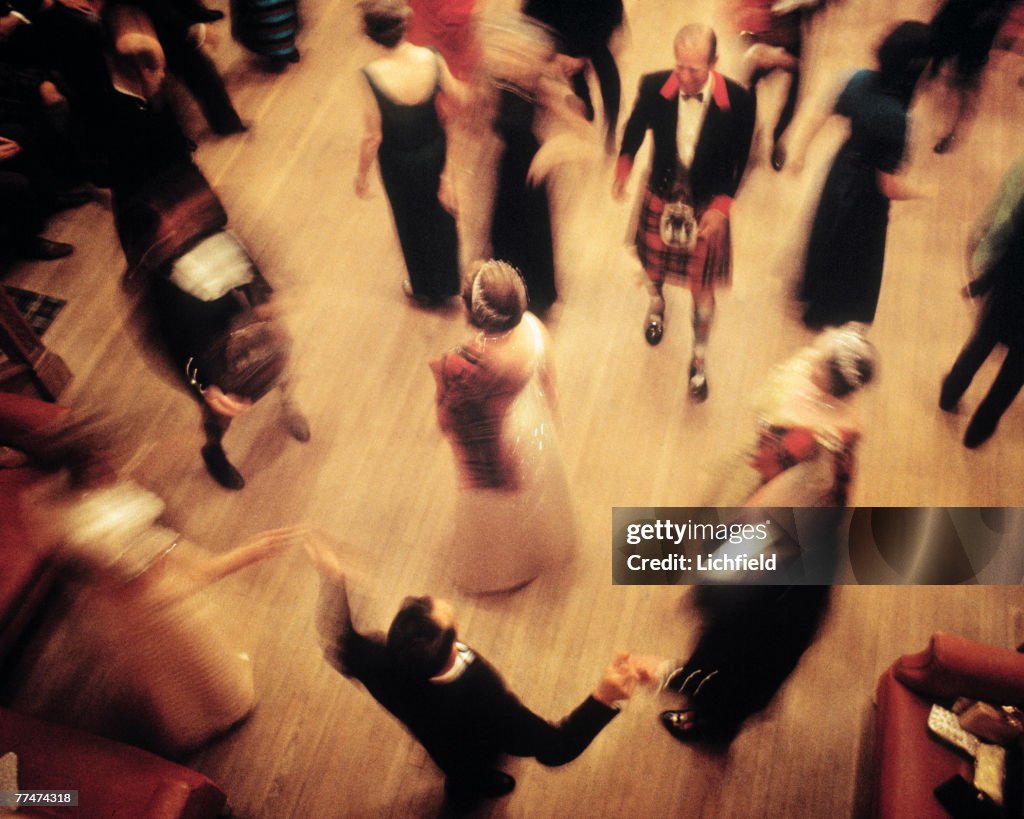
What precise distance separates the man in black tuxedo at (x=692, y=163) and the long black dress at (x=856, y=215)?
0.50 metres

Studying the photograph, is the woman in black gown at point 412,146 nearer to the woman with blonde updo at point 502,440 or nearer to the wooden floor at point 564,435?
the wooden floor at point 564,435

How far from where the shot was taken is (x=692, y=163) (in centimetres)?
312

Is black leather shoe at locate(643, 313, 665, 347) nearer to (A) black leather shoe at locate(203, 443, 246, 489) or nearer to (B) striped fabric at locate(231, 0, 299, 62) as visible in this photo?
(A) black leather shoe at locate(203, 443, 246, 489)

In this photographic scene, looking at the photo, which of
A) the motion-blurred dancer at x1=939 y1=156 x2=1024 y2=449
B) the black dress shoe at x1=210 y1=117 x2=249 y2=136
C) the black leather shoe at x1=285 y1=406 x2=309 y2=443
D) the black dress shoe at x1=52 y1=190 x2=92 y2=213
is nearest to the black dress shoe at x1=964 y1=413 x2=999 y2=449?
the motion-blurred dancer at x1=939 y1=156 x2=1024 y2=449

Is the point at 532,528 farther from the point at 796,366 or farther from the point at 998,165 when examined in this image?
the point at 998,165

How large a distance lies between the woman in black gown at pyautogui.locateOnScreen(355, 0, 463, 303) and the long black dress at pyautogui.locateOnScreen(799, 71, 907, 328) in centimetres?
165

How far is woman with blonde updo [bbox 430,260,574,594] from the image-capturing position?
8.95ft

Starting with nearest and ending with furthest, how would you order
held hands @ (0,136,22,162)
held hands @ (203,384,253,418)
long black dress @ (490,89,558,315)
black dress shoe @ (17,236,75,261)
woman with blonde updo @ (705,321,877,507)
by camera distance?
woman with blonde updo @ (705,321,877,507)
held hands @ (203,384,253,418)
long black dress @ (490,89,558,315)
held hands @ (0,136,22,162)
black dress shoe @ (17,236,75,261)

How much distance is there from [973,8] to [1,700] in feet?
17.8

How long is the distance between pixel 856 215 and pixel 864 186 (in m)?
0.14

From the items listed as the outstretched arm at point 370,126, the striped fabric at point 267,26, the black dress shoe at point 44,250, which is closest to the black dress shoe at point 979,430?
the outstretched arm at point 370,126

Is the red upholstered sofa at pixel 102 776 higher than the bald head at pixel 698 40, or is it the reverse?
the bald head at pixel 698 40

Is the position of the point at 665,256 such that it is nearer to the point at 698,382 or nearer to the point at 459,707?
the point at 698,382

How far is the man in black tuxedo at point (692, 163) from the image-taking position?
9.85 feet
